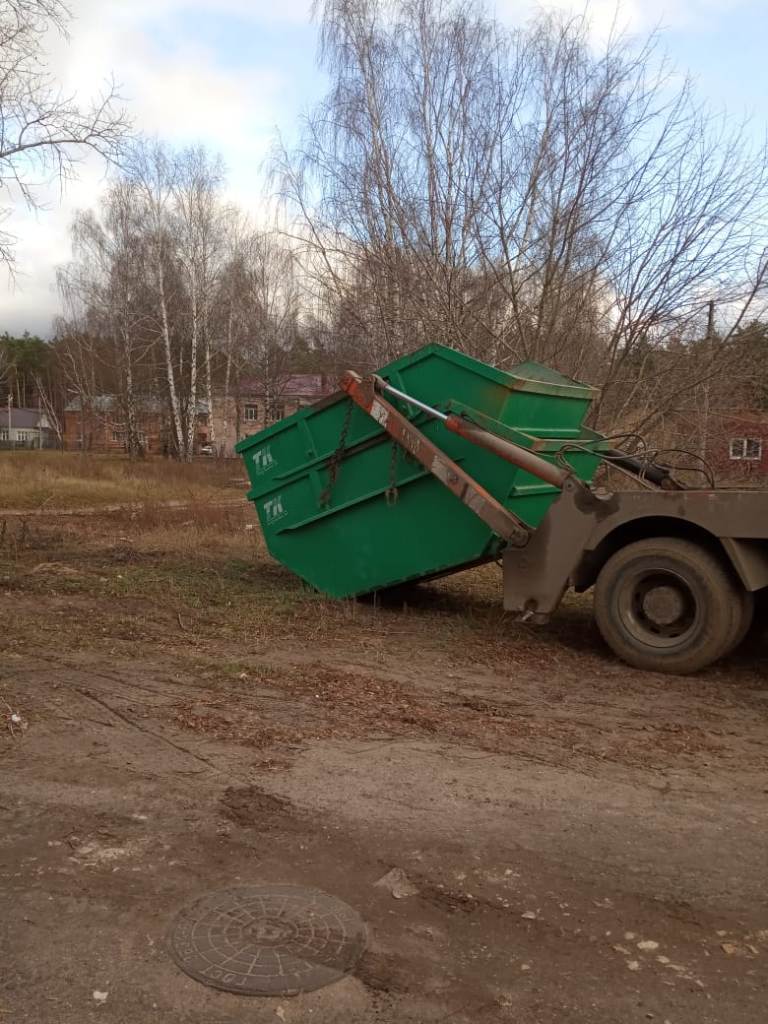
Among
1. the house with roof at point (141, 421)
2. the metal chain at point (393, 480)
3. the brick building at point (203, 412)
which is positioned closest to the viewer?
the metal chain at point (393, 480)

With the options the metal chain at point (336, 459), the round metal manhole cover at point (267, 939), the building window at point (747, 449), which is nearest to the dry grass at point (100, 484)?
the building window at point (747, 449)

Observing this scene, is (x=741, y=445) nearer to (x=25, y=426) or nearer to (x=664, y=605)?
(x=664, y=605)

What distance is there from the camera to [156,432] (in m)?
55.8

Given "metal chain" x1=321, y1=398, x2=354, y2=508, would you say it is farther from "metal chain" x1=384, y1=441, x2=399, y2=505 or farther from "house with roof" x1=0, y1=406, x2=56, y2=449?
"house with roof" x1=0, y1=406, x2=56, y2=449

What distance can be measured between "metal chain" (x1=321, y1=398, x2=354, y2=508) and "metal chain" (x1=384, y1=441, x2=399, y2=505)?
21.4 inches

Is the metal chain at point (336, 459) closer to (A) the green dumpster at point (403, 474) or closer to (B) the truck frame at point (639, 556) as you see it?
(A) the green dumpster at point (403, 474)

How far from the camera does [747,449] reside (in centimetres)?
Answer: 1822

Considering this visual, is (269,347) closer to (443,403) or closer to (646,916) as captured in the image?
(443,403)

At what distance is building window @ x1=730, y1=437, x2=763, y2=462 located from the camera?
16070 mm

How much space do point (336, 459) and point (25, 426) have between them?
96695mm

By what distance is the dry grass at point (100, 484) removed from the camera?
2086 cm

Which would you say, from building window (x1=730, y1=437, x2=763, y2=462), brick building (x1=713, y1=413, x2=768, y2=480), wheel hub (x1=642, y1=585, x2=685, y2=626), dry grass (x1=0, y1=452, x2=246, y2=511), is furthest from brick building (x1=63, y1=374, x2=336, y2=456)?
wheel hub (x1=642, y1=585, x2=685, y2=626)

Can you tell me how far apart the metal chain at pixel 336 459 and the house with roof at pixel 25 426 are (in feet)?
271

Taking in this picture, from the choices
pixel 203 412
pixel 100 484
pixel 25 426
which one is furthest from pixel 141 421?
pixel 25 426
